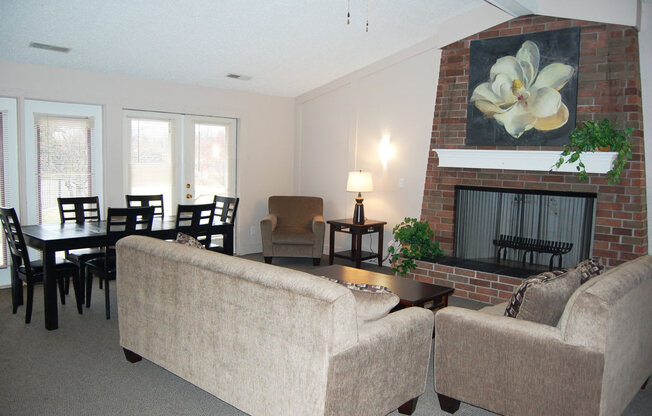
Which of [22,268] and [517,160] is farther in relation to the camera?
[517,160]

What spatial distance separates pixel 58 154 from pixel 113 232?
1.82 meters

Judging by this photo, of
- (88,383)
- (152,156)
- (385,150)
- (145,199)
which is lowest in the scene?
(88,383)

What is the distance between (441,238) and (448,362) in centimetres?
304

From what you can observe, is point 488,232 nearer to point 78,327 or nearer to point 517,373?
point 517,373

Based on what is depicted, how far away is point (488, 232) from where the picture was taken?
17.8ft

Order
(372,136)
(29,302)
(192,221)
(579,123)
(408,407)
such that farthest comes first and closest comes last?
(372,136) < (192,221) < (579,123) < (29,302) < (408,407)

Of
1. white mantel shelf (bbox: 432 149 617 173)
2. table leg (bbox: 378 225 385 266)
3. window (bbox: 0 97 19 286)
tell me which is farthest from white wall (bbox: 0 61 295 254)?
white mantel shelf (bbox: 432 149 617 173)

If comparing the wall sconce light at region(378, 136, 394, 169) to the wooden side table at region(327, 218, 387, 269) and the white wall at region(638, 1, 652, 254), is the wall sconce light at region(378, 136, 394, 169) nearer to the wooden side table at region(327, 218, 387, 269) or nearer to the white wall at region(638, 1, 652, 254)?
the wooden side table at region(327, 218, 387, 269)

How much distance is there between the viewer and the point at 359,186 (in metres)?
6.09

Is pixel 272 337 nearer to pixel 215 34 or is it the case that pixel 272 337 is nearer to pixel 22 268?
pixel 22 268

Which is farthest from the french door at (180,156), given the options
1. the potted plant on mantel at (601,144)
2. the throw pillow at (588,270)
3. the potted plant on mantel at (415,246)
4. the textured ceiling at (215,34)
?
the throw pillow at (588,270)

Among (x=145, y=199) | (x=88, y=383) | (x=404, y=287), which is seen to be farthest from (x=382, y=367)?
(x=145, y=199)

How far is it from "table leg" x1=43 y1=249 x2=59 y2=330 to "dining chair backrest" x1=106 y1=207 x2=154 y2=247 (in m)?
0.43

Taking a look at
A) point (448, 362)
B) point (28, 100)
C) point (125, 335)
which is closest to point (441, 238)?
point (448, 362)
